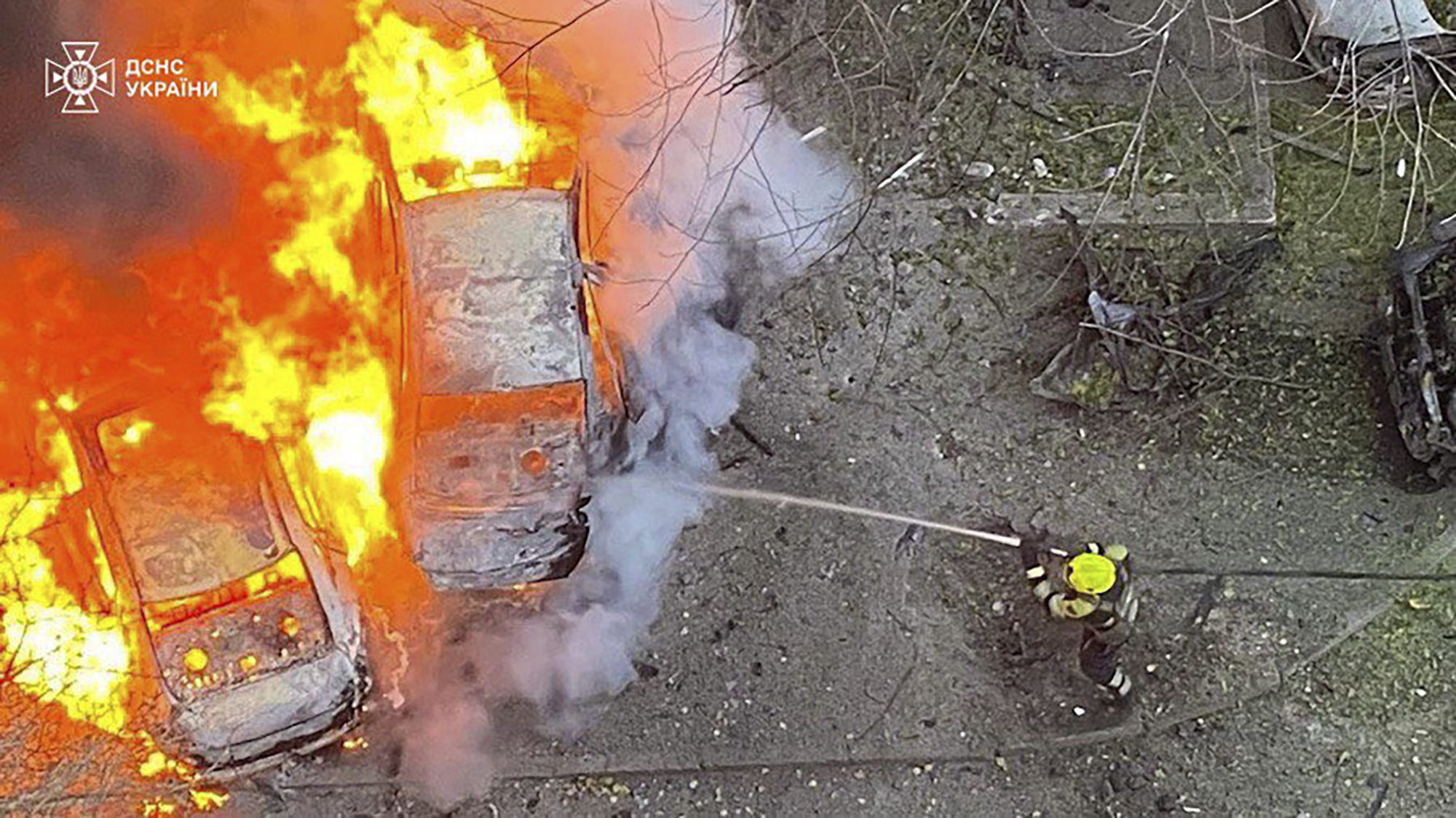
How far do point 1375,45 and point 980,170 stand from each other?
2419 millimetres

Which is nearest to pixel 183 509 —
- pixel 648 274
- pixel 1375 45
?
pixel 648 274

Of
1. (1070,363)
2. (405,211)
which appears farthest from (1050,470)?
(405,211)

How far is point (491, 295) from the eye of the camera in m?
5.77

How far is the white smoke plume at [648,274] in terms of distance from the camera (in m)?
6.29

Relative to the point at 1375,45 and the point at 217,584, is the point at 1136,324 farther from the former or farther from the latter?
the point at 217,584

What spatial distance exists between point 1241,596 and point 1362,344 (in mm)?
1738

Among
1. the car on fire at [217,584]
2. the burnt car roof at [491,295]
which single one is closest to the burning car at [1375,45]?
the burnt car roof at [491,295]

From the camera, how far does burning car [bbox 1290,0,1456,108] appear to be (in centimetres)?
630

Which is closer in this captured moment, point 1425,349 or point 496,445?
point 496,445

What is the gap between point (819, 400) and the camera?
652 centimetres

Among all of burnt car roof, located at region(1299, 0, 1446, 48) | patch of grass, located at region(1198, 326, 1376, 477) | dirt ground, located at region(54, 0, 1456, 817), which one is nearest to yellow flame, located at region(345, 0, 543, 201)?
dirt ground, located at region(54, 0, 1456, 817)

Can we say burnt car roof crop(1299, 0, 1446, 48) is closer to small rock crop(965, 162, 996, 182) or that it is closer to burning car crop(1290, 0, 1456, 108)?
burning car crop(1290, 0, 1456, 108)

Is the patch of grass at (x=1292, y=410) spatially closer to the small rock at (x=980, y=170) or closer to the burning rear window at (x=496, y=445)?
the small rock at (x=980, y=170)

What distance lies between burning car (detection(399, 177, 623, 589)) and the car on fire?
2.25 ft
